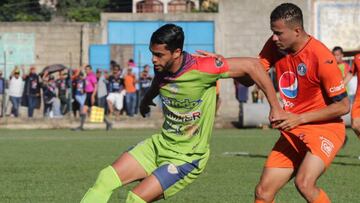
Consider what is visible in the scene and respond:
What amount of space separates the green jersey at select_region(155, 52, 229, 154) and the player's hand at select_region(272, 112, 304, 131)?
0.57 m

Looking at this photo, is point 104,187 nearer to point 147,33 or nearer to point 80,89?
point 80,89

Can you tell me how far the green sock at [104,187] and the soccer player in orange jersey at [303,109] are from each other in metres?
1.34

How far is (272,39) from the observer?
8234mm

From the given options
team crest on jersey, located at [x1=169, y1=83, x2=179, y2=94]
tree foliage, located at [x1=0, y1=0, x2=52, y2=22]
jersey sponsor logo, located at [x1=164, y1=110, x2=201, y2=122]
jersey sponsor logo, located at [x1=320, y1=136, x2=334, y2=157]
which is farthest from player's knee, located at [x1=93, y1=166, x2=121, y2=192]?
tree foliage, located at [x1=0, y1=0, x2=52, y2=22]

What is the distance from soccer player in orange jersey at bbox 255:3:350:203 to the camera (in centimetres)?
793

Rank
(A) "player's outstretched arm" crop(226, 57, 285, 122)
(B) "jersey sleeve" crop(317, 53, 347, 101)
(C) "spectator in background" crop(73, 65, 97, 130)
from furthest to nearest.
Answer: (C) "spectator in background" crop(73, 65, 97, 130)
(B) "jersey sleeve" crop(317, 53, 347, 101)
(A) "player's outstretched arm" crop(226, 57, 285, 122)

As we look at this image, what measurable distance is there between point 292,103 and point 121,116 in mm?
23565

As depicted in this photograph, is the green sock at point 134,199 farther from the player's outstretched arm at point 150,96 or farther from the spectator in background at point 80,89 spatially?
the spectator in background at point 80,89

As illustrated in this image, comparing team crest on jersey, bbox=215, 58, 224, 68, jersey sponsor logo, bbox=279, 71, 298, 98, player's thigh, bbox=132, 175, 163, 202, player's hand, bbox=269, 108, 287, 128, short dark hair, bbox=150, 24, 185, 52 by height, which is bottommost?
player's thigh, bbox=132, 175, 163, 202

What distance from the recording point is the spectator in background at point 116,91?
3119cm

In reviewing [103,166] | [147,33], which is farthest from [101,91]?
[103,166]

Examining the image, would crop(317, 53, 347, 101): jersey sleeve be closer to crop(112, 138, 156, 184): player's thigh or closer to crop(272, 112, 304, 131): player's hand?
crop(272, 112, 304, 131): player's hand

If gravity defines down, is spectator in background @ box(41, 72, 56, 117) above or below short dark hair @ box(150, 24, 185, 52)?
below

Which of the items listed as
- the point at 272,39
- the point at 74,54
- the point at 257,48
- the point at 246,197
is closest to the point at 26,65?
the point at 74,54
